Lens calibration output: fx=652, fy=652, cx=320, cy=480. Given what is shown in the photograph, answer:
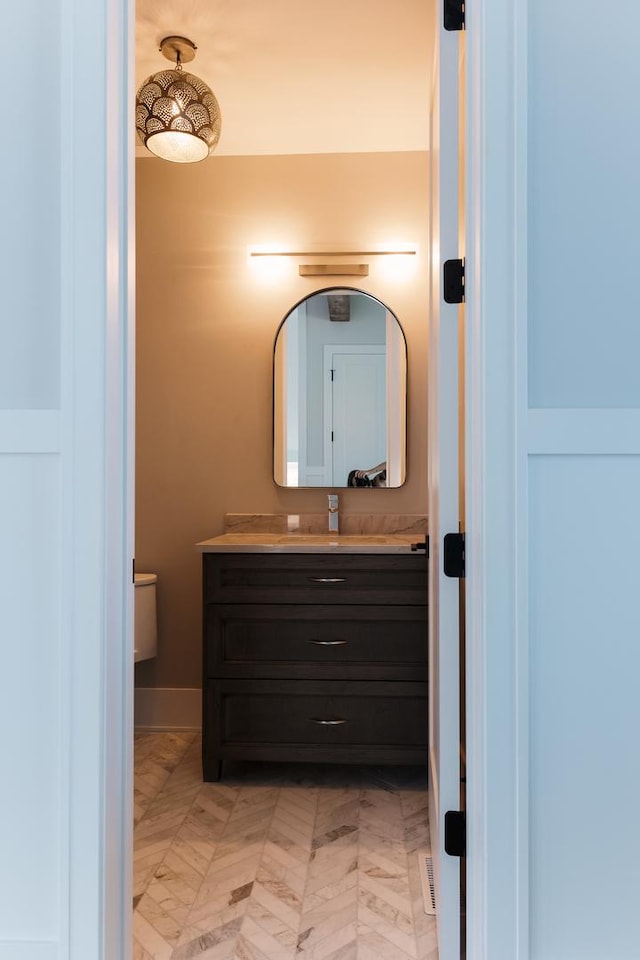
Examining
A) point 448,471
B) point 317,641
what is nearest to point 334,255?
point 317,641

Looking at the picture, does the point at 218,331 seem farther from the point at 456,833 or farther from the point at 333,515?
the point at 456,833

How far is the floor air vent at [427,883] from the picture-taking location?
66.8 inches

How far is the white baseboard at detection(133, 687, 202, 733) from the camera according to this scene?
10.0ft

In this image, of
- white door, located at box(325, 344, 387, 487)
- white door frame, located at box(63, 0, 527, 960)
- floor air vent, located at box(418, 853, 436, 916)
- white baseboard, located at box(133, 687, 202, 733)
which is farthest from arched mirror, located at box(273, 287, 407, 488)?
white door frame, located at box(63, 0, 527, 960)

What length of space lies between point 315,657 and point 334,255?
1.82 m

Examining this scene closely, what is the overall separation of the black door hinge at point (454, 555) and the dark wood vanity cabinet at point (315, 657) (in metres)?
1.18

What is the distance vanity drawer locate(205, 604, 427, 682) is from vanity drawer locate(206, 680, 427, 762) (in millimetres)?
Result: 48

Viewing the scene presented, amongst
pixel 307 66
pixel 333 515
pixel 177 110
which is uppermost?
pixel 307 66

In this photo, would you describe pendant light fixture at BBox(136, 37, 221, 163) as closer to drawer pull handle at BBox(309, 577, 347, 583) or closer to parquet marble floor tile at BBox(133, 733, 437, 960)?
drawer pull handle at BBox(309, 577, 347, 583)

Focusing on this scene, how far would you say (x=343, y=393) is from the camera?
2.99 metres
